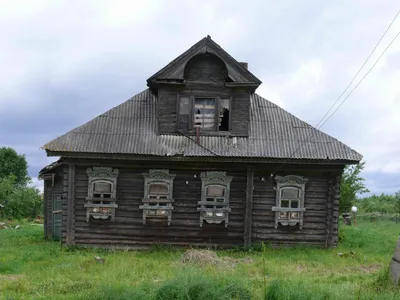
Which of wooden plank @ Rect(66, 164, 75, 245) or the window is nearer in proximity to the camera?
wooden plank @ Rect(66, 164, 75, 245)

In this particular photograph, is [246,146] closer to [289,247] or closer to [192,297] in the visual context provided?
[289,247]

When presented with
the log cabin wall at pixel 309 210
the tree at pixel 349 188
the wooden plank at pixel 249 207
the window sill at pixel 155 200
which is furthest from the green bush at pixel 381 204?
the window sill at pixel 155 200

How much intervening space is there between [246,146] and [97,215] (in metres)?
5.02

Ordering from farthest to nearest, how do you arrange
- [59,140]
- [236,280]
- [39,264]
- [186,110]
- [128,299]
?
[186,110] → [59,140] → [39,264] → [236,280] → [128,299]

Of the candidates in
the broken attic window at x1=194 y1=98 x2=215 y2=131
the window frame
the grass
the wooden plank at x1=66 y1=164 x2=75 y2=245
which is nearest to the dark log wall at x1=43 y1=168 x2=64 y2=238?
the grass

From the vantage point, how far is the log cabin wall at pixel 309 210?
44.8ft

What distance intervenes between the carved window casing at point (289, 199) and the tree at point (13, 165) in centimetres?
3721

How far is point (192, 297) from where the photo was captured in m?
6.52

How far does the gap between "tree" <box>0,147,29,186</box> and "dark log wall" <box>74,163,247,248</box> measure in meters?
34.4

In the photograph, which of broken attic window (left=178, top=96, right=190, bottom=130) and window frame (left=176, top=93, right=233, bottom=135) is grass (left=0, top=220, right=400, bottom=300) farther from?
broken attic window (left=178, top=96, right=190, bottom=130)

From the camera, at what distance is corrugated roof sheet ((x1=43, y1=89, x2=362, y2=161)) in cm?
1286

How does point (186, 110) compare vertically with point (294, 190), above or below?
above

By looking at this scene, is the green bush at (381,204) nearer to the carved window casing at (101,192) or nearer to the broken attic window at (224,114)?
the broken attic window at (224,114)

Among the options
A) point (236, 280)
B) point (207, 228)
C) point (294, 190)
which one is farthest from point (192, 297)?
point (294, 190)
